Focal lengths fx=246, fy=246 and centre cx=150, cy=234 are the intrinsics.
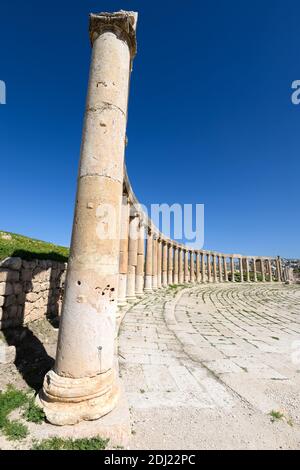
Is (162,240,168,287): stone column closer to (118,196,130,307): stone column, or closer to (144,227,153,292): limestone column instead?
(144,227,153,292): limestone column

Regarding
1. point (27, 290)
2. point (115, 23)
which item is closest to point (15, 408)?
point (27, 290)

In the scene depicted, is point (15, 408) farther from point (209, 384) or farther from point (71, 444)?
point (209, 384)

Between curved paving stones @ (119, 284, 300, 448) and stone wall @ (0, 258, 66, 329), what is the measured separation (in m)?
2.50

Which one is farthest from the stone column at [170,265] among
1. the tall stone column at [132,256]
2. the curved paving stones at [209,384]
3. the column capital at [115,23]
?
the column capital at [115,23]

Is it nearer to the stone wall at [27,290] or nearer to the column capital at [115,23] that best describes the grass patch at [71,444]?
the stone wall at [27,290]

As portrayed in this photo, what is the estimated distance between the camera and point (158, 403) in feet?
12.1

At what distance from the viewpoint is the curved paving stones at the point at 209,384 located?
3020 mm

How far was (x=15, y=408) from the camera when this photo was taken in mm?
3328

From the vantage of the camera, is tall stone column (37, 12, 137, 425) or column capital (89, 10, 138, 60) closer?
tall stone column (37, 12, 137, 425)

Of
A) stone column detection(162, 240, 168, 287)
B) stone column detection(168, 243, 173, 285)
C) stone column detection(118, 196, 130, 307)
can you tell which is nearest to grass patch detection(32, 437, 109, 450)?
stone column detection(118, 196, 130, 307)

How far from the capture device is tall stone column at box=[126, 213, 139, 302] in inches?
523
